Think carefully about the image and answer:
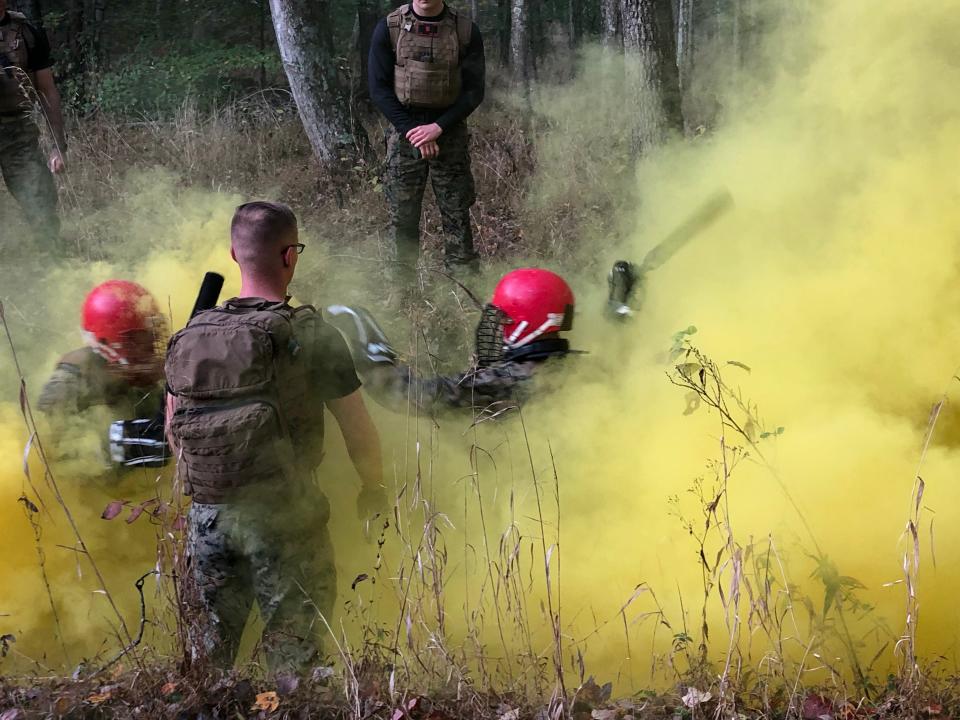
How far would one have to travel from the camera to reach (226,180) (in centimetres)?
767

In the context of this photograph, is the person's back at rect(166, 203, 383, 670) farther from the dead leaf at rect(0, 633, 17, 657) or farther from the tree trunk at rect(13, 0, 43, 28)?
the tree trunk at rect(13, 0, 43, 28)

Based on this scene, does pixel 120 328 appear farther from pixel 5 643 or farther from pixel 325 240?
pixel 325 240

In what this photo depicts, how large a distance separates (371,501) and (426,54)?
10.6ft

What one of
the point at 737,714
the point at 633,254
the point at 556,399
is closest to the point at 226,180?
the point at 633,254

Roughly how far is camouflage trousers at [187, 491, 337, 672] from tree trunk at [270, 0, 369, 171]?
540 cm

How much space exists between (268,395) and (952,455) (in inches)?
106

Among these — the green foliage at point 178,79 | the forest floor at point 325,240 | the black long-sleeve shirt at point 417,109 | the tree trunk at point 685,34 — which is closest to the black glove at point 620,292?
the black long-sleeve shirt at point 417,109

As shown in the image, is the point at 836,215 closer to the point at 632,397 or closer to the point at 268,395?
the point at 632,397

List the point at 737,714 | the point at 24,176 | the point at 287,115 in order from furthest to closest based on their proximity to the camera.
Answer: the point at 287,115 → the point at 24,176 → the point at 737,714

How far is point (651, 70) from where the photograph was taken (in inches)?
285

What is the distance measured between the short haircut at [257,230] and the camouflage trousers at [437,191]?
2.69 m

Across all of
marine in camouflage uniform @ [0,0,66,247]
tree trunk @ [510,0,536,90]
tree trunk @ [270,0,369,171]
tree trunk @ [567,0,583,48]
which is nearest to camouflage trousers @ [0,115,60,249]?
marine in camouflage uniform @ [0,0,66,247]

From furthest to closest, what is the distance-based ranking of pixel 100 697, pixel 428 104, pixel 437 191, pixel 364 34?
pixel 364 34, pixel 437 191, pixel 428 104, pixel 100 697

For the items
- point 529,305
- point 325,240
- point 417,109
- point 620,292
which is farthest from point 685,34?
point 529,305
